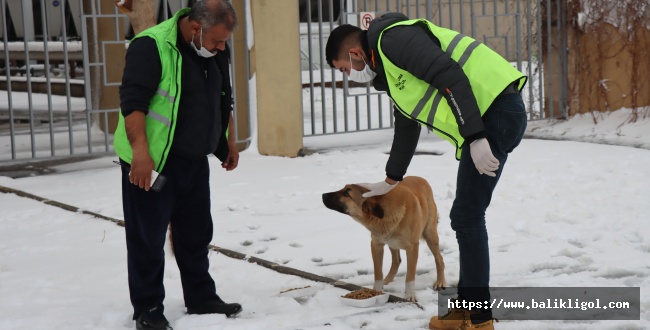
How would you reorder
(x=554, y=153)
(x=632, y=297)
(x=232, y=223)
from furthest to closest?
(x=554, y=153)
(x=232, y=223)
(x=632, y=297)

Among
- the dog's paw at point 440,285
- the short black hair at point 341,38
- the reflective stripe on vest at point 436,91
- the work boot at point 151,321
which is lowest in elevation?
the dog's paw at point 440,285

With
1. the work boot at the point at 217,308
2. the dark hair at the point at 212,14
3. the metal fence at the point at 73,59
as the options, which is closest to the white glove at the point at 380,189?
the work boot at the point at 217,308

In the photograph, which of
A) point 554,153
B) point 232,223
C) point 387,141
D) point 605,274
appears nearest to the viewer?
point 605,274

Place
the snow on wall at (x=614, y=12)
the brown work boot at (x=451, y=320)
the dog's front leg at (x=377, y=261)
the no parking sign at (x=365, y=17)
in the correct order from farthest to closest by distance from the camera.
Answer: the snow on wall at (x=614, y=12)
the no parking sign at (x=365, y=17)
the dog's front leg at (x=377, y=261)
the brown work boot at (x=451, y=320)

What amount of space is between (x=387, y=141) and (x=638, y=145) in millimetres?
3100

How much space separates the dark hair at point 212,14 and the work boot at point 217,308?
56.9 inches

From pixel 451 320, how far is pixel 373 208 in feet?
2.63

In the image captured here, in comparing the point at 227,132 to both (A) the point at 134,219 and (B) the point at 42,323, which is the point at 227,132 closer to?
(A) the point at 134,219

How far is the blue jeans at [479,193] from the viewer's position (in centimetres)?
409

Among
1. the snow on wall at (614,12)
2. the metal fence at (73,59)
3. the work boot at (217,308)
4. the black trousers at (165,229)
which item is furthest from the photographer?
the snow on wall at (614,12)

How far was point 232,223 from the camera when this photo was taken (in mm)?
7234

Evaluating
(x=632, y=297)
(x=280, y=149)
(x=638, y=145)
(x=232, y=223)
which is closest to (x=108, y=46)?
(x=280, y=149)

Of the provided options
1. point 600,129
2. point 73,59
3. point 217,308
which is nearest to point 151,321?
point 217,308

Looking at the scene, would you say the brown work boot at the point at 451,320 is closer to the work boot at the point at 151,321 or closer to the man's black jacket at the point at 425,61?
the man's black jacket at the point at 425,61
